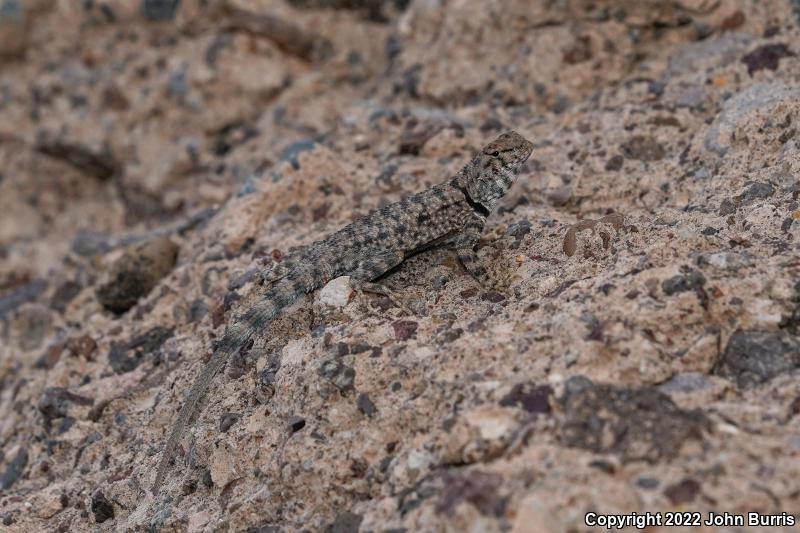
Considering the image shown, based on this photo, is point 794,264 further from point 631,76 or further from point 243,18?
point 243,18

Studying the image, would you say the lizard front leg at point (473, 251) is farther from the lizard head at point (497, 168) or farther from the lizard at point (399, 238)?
the lizard head at point (497, 168)

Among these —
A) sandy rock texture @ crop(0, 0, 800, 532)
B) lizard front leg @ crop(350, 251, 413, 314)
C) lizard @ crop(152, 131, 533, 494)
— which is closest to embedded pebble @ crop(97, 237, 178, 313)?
sandy rock texture @ crop(0, 0, 800, 532)

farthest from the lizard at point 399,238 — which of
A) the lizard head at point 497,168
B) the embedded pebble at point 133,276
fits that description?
the embedded pebble at point 133,276

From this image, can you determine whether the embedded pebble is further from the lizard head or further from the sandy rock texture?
the lizard head

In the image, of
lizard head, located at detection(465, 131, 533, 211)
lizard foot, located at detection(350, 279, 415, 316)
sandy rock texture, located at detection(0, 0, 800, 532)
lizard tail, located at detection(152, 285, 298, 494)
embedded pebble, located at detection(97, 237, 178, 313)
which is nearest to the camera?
sandy rock texture, located at detection(0, 0, 800, 532)

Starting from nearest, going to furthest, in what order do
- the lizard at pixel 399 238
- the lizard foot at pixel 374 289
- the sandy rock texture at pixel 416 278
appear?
the sandy rock texture at pixel 416 278 → the lizard foot at pixel 374 289 → the lizard at pixel 399 238

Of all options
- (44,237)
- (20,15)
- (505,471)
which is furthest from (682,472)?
(20,15)

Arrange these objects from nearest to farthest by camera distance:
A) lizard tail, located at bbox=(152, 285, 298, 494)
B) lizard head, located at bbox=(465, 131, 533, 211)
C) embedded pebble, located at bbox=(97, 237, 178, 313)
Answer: lizard tail, located at bbox=(152, 285, 298, 494), lizard head, located at bbox=(465, 131, 533, 211), embedded pebble, located at bbox=(97, 237, 178, 313)
